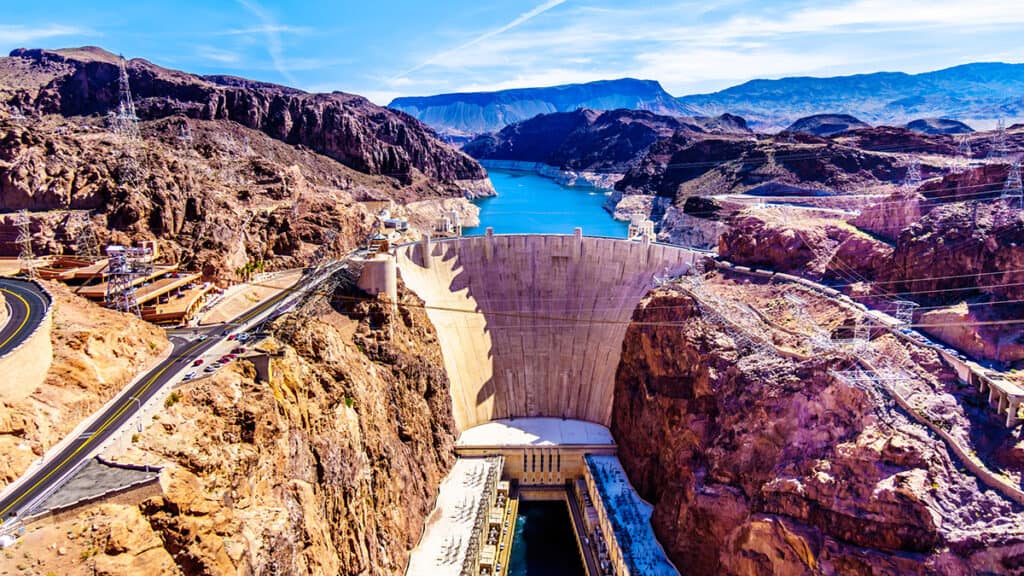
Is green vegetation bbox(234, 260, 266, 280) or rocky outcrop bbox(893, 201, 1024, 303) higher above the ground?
rocky outcrop bbox(893, 201, 1024, 303)

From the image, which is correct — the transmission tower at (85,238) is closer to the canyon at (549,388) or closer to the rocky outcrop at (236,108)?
the canyon at (549,388)

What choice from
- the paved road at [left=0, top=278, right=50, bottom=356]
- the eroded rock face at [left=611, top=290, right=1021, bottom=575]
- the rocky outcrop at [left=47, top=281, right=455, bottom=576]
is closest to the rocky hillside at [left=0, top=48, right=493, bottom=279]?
the paved road at [left=0, top=278, right=50, bottom=356]

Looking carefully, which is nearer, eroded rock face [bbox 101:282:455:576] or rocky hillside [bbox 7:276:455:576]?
→ rocky hillside [bbox 7:276:455:576]

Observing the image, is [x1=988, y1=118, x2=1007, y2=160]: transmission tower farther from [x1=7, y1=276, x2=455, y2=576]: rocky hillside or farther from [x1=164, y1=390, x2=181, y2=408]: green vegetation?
[x1=164, y1=390, x2=181, y2=408]: green vegetation

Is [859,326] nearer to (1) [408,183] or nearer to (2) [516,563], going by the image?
(2) [516,563]

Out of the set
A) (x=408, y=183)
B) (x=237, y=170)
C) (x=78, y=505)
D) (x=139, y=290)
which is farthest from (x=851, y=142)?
(x=78, y=505)

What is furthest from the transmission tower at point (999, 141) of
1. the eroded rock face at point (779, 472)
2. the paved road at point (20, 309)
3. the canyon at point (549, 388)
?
the paved road at point (20, 309)
